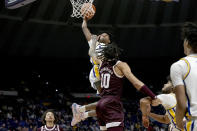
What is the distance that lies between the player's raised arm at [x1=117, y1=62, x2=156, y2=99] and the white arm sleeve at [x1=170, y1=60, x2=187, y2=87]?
928 millimetres

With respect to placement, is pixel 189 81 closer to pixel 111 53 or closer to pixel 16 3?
pixel 111 53

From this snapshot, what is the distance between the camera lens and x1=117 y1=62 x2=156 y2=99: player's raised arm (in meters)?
3.56

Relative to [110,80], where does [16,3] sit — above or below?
above

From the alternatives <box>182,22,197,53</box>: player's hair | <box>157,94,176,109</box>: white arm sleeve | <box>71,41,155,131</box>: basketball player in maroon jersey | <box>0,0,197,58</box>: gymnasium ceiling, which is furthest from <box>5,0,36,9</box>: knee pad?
<box>0,0,197,58</box>: gymnasium ceiling

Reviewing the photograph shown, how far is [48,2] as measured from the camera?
1677 centimetres

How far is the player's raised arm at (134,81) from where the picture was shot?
140 inches

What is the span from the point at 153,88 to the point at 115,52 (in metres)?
18.9

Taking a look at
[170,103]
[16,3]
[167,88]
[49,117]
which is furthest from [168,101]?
[16,3]

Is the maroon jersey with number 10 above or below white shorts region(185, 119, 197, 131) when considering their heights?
above

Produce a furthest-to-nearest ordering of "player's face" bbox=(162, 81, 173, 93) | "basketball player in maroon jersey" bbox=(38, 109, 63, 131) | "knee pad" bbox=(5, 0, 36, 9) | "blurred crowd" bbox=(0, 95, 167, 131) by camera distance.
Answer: "blurred crowd" bbox=(0, 95, 167, 131)
"knee pad" bbox=(5, 0, 36, 9)
"basketball player in maroon jersey" bbox=(38, 109, 63, 131)
"player's face" bbox=(162, 81, 173, 93)

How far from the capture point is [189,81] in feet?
8.64

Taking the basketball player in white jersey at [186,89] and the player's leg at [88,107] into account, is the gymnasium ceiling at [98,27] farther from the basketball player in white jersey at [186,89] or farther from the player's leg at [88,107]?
the basketball player in white jersey at [186,89]

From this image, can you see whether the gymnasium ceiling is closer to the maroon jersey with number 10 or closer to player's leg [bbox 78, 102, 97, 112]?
player's leg [bbox 78, 102, 97, 112]

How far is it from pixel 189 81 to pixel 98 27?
640 inches
